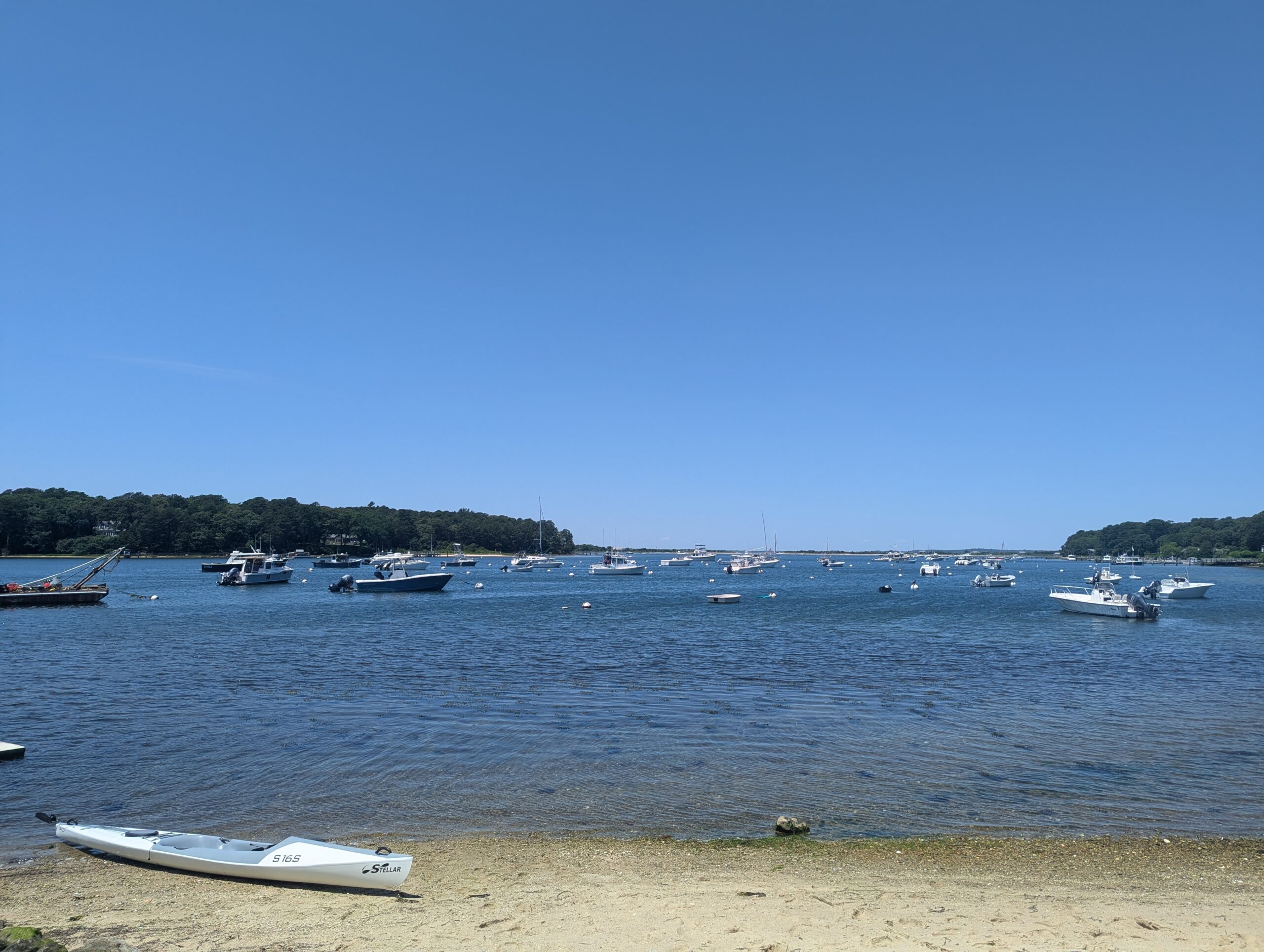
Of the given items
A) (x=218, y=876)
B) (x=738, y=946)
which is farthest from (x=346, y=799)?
(x=738, y=946)

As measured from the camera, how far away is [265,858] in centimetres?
1152

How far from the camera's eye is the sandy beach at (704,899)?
945cm

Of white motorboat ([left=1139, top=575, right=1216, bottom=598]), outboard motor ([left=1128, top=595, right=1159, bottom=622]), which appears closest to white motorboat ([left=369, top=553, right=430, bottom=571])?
white motorboat ([left=1139, top=575, right=1216, bottom=598])

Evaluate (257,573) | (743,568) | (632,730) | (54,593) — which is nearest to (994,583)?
(743,568)

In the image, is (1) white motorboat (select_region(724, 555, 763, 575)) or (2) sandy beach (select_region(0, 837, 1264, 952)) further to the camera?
(1) white motorboat (select_region(724, 555, 763, 575))

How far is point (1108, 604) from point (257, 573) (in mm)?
95001

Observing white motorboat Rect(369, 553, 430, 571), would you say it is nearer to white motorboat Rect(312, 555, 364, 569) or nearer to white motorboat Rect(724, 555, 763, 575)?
white motorboat Rect(312, 555, 364, 569)

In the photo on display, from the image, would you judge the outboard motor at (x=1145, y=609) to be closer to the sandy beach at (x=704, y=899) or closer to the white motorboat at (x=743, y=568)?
the sandy beach at (x=704, y=899)

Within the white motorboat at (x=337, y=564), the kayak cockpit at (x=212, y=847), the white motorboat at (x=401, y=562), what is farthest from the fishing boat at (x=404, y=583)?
the white motorboat at (x=337, y=564)

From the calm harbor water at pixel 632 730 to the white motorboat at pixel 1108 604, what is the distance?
7158 mm

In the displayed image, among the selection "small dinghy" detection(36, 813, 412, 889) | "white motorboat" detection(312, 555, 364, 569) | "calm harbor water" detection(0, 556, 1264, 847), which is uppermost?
"white motorboat" detection(312, 555, 364, 569)

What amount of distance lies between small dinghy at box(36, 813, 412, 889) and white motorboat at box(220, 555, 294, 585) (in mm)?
101699

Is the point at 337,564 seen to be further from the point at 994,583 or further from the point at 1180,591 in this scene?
the point at 1180,591

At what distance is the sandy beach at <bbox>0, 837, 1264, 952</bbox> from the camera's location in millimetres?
9445
